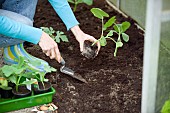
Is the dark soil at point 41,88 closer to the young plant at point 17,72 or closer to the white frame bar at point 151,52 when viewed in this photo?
the young plant at point 17,72

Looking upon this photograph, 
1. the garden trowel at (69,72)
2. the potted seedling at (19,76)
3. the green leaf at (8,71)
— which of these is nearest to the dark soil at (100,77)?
the garden trowel at (69,72)

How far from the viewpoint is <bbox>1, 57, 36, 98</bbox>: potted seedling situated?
8.70 feet

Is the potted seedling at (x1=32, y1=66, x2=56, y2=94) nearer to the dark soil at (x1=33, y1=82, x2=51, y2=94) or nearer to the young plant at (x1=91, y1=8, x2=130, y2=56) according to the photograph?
the dark soil at (x1=33, y1=82, x2=51, y2=94)

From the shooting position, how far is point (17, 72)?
2.63 metres

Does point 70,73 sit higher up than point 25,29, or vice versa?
point 25,29

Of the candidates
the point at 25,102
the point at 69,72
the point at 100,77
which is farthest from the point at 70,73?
the point at 25,102

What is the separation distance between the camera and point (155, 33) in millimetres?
2307

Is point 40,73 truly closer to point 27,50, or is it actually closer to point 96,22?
point 27,50

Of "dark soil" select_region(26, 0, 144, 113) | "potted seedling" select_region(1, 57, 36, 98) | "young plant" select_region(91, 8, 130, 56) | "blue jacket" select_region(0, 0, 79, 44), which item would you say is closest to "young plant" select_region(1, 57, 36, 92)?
"potted seedling" select_region(1, 57, 36, 98)

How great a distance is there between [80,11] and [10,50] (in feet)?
3.18

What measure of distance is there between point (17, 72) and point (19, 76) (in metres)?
0.12

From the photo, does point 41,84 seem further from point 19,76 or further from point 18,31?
point 18,31

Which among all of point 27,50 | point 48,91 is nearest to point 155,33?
point 48,91

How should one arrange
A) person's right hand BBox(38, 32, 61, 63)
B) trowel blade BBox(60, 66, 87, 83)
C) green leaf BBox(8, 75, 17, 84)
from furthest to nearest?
trowel blade BBox(60, 66, 87, 83) < green leaf BBox(8, 75, 17, 84) < person's right hand BBox(38, 32, 61, 63)
